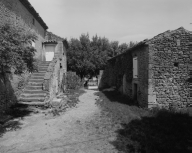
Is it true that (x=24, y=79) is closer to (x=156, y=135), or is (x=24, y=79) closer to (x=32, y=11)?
(x=32, y=11)

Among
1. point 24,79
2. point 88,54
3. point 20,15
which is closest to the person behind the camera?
point 20,15

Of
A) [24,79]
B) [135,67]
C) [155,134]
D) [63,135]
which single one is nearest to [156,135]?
[155,134]

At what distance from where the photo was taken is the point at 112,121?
646 centimetres

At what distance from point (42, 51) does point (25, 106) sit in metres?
7.23

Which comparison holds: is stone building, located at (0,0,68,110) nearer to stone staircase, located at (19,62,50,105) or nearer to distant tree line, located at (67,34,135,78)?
stone staircase, located at (19,62,50,105)

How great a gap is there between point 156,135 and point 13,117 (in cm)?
637

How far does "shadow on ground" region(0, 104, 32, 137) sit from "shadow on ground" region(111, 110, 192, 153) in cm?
407

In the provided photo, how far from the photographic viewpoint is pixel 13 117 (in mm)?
6828

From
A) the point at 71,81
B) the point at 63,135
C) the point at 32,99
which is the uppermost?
the point at 71,81

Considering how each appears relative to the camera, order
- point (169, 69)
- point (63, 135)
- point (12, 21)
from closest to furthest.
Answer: point (63, 135) → point (12, 21) → point (169, 69)

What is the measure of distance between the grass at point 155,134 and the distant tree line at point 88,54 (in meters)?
15.2

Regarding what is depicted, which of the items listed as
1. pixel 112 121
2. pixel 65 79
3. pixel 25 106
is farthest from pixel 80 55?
pixel 112 121

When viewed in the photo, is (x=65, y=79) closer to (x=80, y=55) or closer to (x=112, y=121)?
(x=80, y=55)

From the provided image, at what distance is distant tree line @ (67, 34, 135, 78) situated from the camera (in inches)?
846
